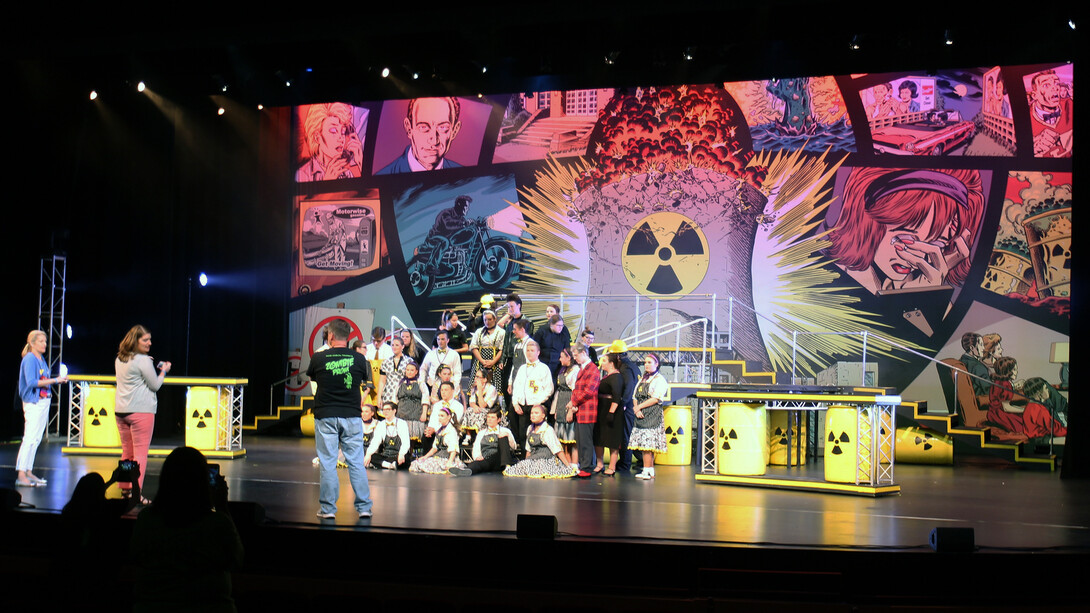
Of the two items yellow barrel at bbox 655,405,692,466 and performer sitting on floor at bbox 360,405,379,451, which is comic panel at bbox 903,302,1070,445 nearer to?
yellow barrel at bbox 655,405,692,466

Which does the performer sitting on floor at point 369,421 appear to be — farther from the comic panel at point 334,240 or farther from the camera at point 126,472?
the comic panel at point 334,240

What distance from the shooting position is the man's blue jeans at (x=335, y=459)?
21.0 ft

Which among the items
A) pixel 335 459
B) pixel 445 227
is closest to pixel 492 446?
pixel 335 459

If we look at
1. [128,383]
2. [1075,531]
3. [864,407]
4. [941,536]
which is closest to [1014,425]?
[864,407]

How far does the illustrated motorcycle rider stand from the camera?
15680mm

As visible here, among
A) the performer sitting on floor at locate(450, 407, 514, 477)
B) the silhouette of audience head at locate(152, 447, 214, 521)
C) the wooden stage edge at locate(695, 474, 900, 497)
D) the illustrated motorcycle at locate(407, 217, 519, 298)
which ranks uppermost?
the illustrated motorcycle at locate(407, 217, 519, 298)

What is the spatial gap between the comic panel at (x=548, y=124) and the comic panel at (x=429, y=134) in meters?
0.46

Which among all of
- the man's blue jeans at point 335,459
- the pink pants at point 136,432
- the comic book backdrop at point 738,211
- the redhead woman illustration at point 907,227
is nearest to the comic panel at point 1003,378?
the comic book backdrop at point 738,211

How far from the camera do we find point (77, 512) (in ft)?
11.5

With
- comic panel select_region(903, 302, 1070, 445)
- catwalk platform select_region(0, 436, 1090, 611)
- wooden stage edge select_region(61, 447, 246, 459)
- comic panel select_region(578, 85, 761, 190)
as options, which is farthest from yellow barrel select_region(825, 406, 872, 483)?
wooden stage edge select_region(61, 447, 246, 459)

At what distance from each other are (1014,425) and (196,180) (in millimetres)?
12733

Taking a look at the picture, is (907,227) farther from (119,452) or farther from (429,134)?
(119,452)

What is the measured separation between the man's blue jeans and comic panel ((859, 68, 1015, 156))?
1019cm

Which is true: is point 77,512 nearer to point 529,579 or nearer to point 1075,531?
point 529,579
